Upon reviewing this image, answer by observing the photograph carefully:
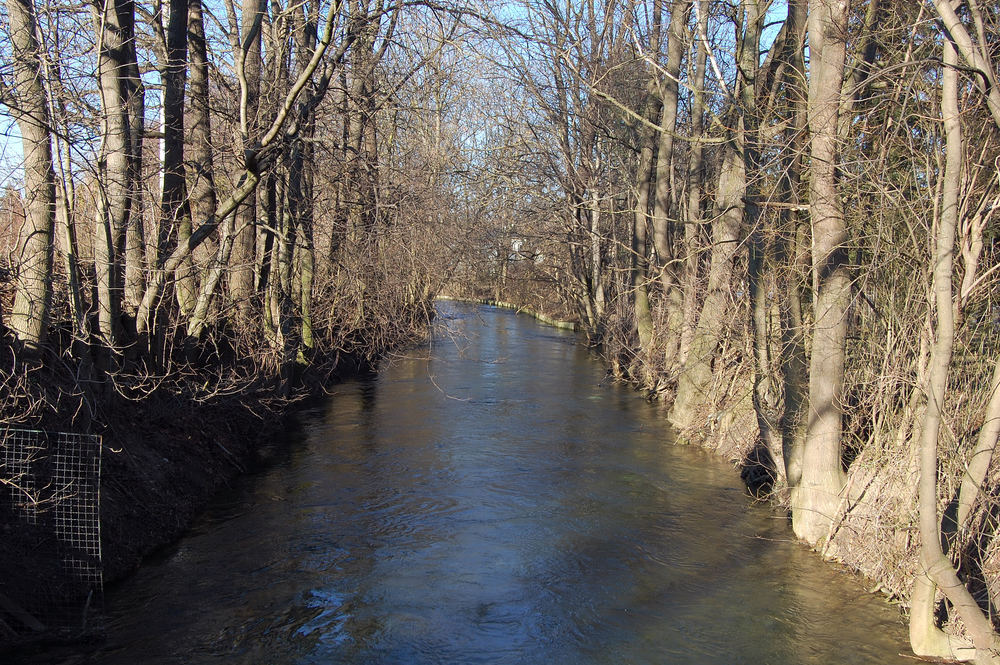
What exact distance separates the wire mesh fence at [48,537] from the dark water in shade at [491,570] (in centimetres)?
40

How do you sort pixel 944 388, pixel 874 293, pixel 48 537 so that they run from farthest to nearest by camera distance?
pixel 874 293 → pixel 48 537 → pixel 944 388

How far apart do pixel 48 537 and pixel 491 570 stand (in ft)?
13.5

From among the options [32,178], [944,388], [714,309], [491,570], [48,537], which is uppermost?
[32,178]

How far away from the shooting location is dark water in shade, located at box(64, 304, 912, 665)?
6.95m

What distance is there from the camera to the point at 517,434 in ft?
47.8

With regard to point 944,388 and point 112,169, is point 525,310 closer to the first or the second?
point 112,169

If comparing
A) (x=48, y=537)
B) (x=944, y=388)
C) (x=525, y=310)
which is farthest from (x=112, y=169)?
(x=525, y=310)

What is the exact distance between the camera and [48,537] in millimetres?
7191

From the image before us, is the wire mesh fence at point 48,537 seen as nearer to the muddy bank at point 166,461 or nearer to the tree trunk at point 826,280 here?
the muddy bank at point 166,461

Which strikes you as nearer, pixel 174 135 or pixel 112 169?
pixel 112 169

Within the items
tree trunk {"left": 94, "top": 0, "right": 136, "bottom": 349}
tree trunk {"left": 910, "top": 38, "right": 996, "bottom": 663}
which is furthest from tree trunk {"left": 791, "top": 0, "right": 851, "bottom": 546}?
tree trunk {"left": 94, "top": 0, "right": 136, "bottom": 349}

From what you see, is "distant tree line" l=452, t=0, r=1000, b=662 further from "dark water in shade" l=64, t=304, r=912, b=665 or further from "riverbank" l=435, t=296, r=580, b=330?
"riverbank" l=435, t=296, r=580, b=330

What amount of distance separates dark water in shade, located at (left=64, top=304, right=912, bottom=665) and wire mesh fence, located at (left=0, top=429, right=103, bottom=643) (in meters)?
0.40

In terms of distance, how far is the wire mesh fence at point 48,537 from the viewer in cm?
672
